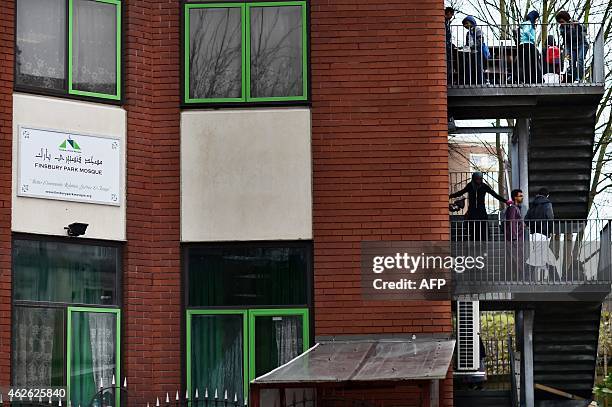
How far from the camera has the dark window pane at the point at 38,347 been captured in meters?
21.3

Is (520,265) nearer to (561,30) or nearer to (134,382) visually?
(561,30)

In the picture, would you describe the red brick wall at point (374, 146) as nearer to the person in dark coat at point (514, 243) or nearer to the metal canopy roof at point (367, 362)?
the metal canopy roof at point (367, 362)

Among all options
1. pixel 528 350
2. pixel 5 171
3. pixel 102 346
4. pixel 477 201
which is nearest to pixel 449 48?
pixel 477 201

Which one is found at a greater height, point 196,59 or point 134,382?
point 196,59

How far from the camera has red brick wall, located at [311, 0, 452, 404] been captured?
2225 cm

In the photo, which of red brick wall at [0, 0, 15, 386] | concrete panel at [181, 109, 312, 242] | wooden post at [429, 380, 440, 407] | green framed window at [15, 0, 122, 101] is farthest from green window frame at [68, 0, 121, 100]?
wooden post at [429, 380, 440, 407]

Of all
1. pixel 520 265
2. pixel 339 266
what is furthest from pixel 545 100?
pixel 339 266

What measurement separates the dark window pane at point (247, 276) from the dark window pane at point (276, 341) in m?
0.28

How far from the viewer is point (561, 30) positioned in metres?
24.5

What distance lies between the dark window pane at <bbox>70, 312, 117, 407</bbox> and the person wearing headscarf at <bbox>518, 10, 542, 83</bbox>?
23.6ft

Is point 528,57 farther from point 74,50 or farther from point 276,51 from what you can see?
point 74,50

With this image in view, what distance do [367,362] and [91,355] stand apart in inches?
155

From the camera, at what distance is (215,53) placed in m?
23.0

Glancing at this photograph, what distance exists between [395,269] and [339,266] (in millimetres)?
826
